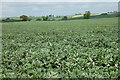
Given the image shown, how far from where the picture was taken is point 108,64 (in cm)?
386

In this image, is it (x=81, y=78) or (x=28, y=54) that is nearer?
(x=81, y=78)

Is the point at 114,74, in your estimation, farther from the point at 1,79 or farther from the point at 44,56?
the point at 1,79

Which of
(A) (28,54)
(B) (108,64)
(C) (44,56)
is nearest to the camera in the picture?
(B) (108,64)

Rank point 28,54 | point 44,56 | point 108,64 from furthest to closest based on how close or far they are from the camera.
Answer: point 28,54
point 44,56
point 108,64

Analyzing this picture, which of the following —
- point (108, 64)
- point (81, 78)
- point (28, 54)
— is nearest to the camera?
point (81, 78)

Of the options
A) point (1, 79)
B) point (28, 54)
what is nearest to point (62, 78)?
point (1, 79)

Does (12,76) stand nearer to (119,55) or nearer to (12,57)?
(12,57)

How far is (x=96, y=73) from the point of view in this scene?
333cm

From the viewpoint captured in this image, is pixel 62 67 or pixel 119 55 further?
pixel 119 55

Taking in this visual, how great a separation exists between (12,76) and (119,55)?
3405 millimetres

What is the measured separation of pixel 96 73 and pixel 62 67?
99cm

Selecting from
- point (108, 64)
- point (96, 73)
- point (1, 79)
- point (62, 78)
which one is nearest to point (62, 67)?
point (62, 78)

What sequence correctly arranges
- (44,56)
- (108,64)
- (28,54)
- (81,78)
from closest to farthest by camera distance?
(81,78) → (108,64) → (44,56) → (28,54)

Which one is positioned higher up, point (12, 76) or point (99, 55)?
point (99, 55)
